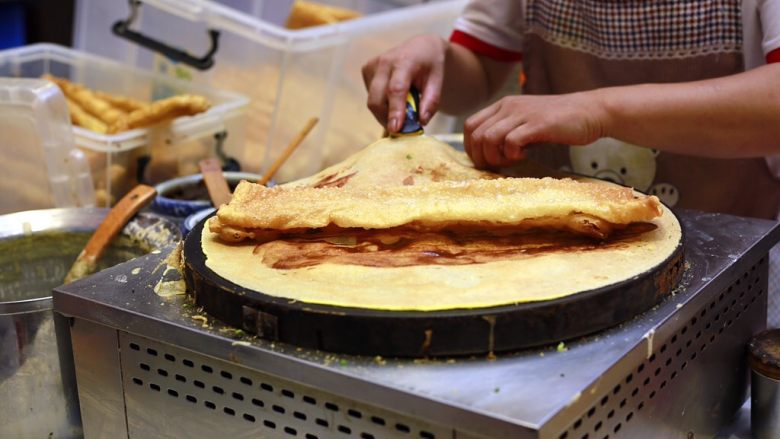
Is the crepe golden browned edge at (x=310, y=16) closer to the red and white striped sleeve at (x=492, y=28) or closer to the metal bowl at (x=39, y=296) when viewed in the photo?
the red and white striped sleeve at (x=492, y=28)

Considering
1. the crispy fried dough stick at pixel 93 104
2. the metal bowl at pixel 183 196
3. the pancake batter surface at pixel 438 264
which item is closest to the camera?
the pancake batter surface at pixel 438 264

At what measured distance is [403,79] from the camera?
169 centimetres

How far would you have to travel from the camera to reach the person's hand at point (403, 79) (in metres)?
1.67

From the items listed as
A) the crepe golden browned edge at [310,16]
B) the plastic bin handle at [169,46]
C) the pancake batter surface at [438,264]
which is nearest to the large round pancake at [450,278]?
the pancake batter surface at [438,264]

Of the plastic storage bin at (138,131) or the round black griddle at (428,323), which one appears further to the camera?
the plastic storage bin at (138,131)

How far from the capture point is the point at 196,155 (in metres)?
2.39

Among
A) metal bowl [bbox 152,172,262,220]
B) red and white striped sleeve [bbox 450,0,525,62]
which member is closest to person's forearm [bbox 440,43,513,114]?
red and white striped sleeve [bbox 450,0,525,62]

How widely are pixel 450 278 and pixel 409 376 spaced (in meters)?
0.16

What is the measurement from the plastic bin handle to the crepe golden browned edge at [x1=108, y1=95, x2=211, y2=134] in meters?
0.25

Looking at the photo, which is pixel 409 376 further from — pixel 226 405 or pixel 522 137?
pixel 522 137

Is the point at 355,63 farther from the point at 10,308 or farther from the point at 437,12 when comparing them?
the point at 10,308

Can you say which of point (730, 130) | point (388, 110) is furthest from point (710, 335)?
point (388, 110)

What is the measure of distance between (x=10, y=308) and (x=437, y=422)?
740mm

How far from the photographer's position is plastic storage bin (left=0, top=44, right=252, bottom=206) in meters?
2.18
